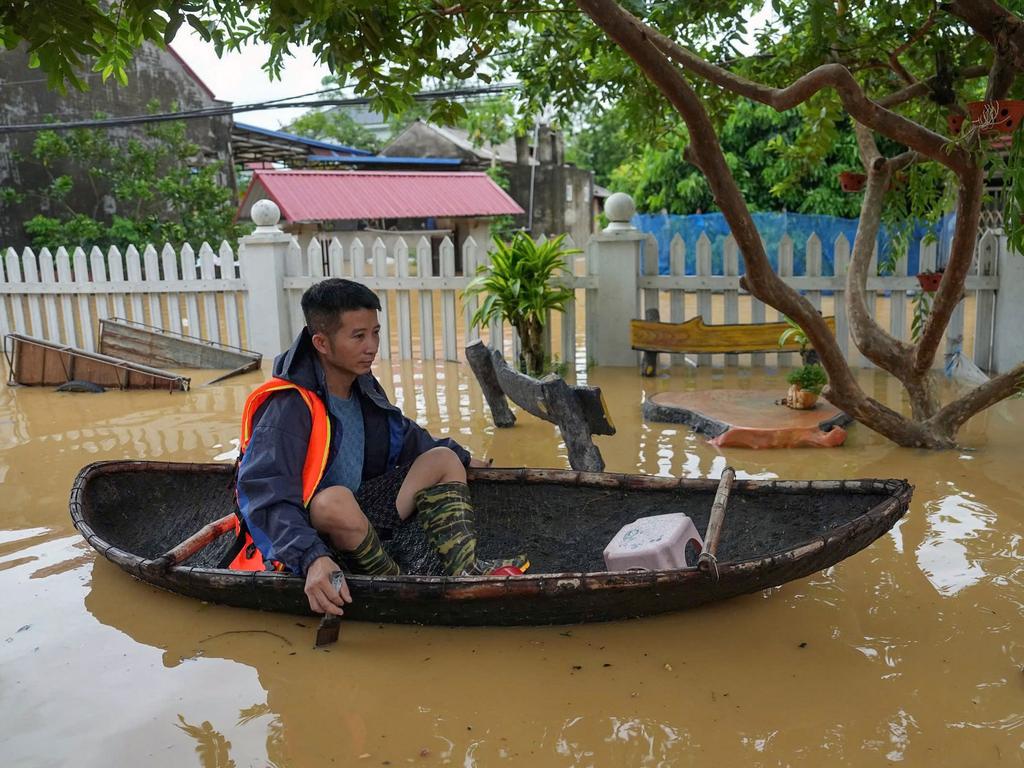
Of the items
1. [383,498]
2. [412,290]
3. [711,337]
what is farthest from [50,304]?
[383,498]

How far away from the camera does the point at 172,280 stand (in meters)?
10.4

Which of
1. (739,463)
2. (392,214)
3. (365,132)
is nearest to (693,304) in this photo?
(392,214)

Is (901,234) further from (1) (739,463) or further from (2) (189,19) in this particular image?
(2) (189,19)

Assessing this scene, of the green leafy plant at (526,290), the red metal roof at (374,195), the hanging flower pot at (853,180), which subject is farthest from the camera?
the red metal roof at (374,195)

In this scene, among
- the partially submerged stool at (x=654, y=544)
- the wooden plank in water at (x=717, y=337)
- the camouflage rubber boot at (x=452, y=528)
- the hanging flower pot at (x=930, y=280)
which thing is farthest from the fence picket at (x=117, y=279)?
the partially submerged stool at (x=654, y=544)

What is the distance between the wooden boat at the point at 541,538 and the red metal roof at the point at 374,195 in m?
14.8

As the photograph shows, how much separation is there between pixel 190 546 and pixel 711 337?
5.62m

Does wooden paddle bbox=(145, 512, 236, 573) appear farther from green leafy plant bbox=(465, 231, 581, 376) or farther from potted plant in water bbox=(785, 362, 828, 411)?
green leafy plant bbox=(465, 231, 581, 376)

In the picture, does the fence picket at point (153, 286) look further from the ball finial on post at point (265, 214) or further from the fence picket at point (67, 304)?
the ball finial on post at point (265, 214)

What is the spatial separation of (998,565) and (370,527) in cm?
273

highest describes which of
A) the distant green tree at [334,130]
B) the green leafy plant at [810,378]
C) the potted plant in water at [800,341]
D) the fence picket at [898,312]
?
the distant green tree at [334,130]

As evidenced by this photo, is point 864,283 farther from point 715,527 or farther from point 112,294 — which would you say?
point 112,294

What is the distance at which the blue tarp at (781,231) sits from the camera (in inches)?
586

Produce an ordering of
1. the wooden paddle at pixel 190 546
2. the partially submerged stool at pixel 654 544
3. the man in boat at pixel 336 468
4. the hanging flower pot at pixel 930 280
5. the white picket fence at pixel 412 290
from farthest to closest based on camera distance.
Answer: the white picket fence at pixel 412 290 → the hanging flower pot at pixel 930 280 → the wooden paddle at pixel 190 546 → the partially submerged stool at pixel 654 544 → the man in boat at pixel 336 468
